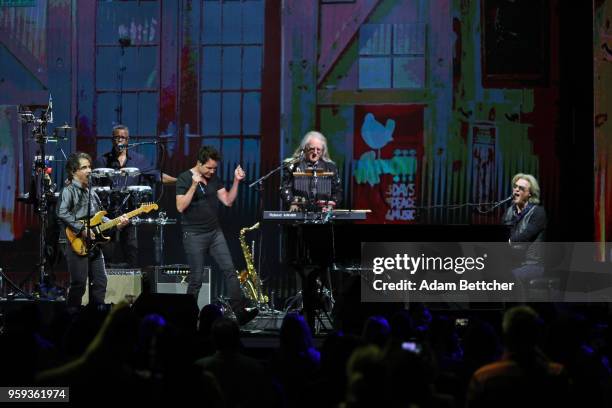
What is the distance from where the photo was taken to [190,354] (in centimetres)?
434

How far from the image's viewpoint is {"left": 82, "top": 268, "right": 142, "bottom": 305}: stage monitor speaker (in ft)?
36.9

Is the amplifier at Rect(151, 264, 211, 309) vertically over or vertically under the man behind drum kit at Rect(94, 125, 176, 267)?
under

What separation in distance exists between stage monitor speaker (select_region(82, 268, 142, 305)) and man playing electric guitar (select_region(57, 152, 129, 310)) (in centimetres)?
84

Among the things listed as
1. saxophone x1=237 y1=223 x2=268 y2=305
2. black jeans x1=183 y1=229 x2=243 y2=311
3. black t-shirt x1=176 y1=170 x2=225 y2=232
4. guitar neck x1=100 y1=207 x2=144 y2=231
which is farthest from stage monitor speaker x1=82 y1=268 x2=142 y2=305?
saxophone x1=237 y1=223 x2=268 y2=305

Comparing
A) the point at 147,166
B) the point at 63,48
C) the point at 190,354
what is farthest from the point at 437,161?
the point at 190,354

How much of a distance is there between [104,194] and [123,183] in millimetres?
490

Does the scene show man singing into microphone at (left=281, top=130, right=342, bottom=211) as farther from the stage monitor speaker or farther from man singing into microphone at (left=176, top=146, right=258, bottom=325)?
the stage monitor speaker

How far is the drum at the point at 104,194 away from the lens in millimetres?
10922

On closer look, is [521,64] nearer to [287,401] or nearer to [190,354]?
[287,401]

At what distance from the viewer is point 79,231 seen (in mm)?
10102

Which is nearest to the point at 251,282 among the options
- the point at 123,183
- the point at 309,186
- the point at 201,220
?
the point at 201,220

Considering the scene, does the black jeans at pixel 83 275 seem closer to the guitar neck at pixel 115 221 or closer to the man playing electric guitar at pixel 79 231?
the man playing electric guitar at pixel 79 231

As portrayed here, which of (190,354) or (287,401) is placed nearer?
(190,354)

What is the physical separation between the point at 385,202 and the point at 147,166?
3398mm
